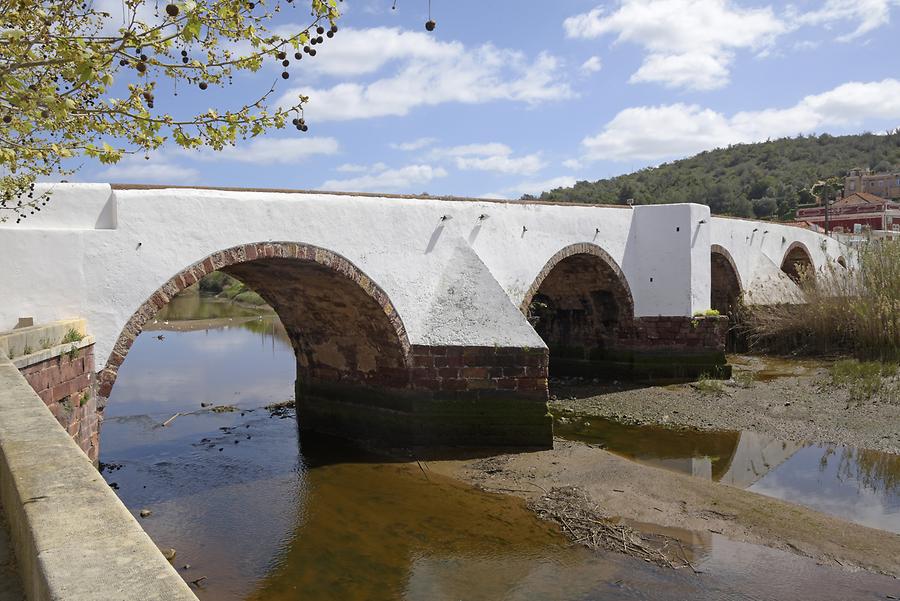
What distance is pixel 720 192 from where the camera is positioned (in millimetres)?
44500

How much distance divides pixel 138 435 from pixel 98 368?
449 cm

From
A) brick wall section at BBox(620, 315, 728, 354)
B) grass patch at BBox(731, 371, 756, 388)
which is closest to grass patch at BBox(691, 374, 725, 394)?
grass patch at BBox(731, 371, 756, 388)

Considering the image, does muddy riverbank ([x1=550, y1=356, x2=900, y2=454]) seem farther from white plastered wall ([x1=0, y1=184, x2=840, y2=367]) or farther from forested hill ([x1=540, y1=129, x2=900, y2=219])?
forested hill ([x1=540, y1=129, x2=900, y2=219])

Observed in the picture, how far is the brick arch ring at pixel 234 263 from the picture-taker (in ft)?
22.4

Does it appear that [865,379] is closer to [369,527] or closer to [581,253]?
[581,253]

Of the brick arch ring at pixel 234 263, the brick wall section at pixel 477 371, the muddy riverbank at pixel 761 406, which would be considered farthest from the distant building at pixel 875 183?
the brick arch ring at pixel 234 263

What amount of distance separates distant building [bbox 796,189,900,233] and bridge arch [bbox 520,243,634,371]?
2725cm

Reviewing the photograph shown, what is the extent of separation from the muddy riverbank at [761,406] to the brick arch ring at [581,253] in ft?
6.11

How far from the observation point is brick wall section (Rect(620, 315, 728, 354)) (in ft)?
46.2

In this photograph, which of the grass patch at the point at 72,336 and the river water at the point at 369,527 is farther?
the grass patch at the point at 72,336

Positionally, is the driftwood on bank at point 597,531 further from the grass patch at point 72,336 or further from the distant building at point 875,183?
the distant building at point 875,183

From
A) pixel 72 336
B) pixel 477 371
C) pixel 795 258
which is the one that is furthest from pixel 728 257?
pixel 72 336

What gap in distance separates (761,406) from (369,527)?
7673mm

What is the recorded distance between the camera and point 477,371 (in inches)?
370
